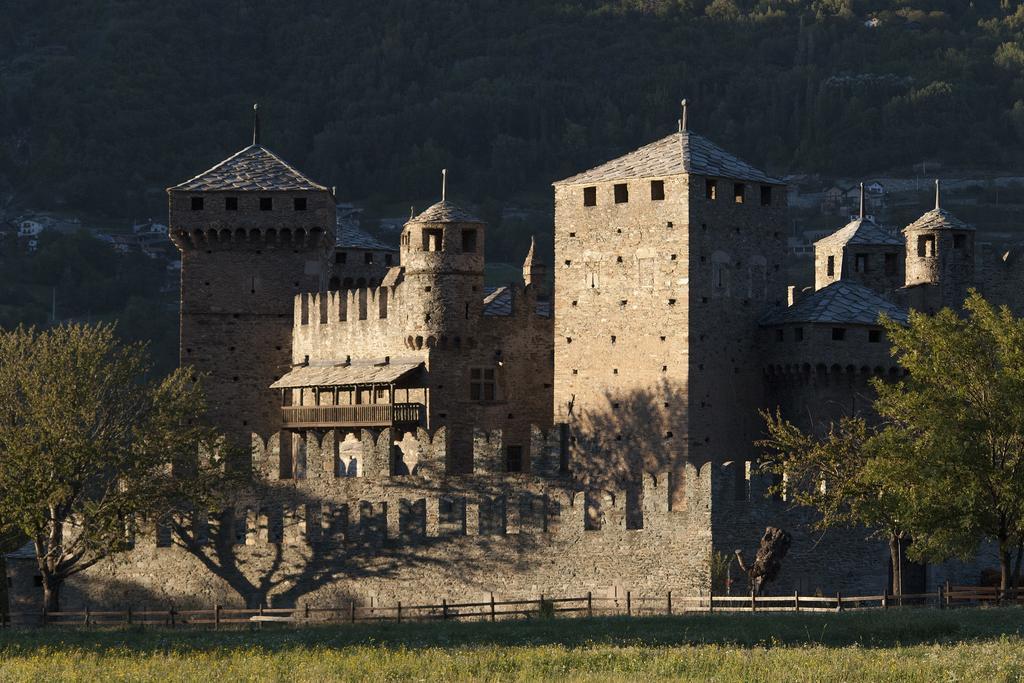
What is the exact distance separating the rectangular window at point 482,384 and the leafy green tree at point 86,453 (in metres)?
8.09

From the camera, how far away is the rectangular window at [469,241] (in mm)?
61406

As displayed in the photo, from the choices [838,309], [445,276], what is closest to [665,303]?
[838,309]

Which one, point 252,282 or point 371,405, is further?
point 252,282

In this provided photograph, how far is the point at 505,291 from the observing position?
64.4m

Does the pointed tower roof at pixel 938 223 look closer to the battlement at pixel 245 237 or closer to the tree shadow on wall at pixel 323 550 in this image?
the battlement at pixel 245 237

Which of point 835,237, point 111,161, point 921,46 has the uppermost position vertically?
point 921,46

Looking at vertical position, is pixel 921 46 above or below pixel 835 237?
above

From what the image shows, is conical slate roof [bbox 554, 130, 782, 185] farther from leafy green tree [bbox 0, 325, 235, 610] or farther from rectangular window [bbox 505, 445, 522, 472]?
leafy green tree [bbox 0, 325, 235, 610]

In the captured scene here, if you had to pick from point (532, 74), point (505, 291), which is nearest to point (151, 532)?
point (505, 291)

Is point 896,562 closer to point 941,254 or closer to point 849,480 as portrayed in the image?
point 849,480

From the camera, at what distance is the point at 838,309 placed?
189 ft

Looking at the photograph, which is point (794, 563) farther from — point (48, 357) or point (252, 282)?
point (252, 282)

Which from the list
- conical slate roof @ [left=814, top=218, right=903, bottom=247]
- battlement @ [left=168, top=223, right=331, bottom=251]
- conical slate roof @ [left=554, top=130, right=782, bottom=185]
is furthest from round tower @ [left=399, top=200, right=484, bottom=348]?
conical slate roof @ [left=814, top=218, right=903, bottom=247]

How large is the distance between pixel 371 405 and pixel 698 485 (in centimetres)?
1475
